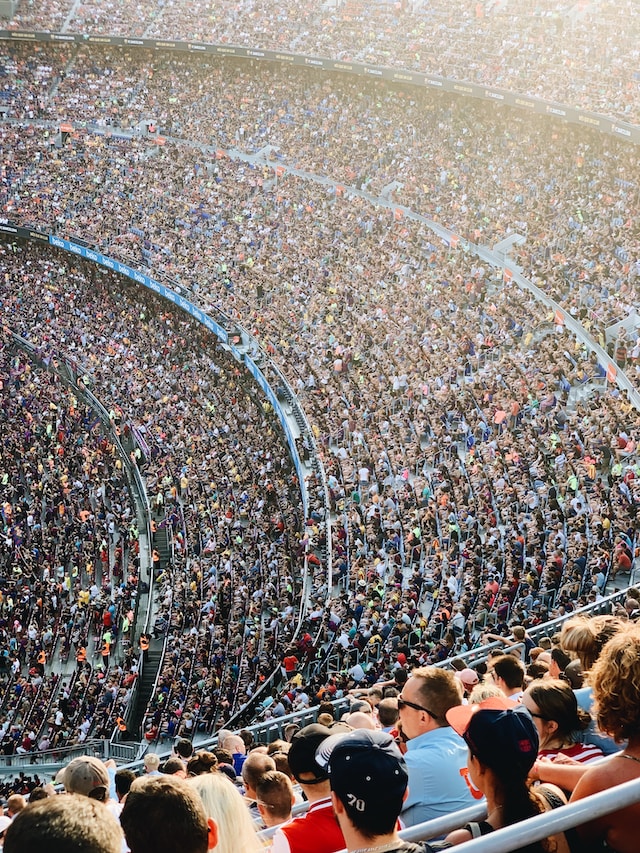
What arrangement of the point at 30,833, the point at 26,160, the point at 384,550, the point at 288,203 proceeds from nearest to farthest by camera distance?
the point at 30,833
the point at 384,550
the point at 288,203
the point at 26,160

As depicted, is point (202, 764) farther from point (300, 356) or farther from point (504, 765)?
point (300, 356)

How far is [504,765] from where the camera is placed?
351cm

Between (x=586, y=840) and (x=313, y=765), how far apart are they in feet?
5.10

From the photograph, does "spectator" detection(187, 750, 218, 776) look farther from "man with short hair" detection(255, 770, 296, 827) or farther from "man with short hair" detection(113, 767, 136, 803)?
"man with short hair" detection(255, 770, 296, 827)

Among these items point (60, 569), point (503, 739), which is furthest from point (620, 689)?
point (60, 569)

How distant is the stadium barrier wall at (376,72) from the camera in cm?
3438

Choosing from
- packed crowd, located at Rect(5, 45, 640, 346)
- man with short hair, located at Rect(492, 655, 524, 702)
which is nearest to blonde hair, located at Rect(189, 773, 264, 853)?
man with short hair, located at Rect(492, 655, 524, 702)

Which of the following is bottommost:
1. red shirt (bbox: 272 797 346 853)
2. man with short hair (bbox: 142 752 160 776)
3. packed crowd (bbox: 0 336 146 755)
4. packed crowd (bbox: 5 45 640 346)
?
red shirt (bbox: 272 797 346 853)

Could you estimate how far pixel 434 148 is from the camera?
4038cm

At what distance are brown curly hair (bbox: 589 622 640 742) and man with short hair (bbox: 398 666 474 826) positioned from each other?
105 centimetres

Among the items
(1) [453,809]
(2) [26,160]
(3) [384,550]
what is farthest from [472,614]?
(2) [26,160]

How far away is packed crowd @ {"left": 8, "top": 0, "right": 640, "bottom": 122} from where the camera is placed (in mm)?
36969

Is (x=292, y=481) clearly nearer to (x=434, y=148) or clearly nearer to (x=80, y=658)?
(x=80, y=658)

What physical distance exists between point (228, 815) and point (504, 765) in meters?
0.99
